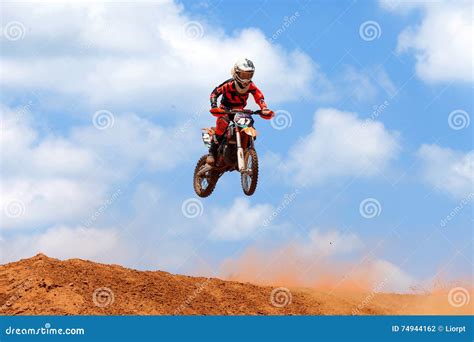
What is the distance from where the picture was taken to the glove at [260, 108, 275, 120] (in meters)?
21.0

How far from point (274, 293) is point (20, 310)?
9.94 meters

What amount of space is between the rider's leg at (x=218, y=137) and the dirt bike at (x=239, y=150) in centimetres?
14

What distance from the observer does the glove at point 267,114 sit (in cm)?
2097

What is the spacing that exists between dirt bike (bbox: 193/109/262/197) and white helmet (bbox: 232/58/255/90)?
2.99ft

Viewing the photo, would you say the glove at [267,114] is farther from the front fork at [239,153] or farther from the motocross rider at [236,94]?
the front fork at [239,153]

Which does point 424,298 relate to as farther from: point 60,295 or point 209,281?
point 60,295

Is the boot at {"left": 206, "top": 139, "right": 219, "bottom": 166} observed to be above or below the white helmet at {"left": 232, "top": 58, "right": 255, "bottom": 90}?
below

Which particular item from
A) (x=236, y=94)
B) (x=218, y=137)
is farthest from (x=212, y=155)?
(x=236, y=94)

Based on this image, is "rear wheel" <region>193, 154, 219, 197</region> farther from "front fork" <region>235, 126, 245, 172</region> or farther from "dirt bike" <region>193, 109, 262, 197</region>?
"front fork" <region>235, 126, 245, 172</region>

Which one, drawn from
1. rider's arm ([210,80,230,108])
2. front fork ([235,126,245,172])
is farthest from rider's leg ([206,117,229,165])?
front fork ([235,126,245,172])

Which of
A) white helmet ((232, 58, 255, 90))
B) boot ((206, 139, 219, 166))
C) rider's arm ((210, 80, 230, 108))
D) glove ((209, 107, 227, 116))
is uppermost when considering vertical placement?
rider's arm ((210, 80, 230, 108))

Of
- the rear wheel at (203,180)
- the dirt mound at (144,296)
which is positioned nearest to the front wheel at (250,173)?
the rear wheel at (203,180)

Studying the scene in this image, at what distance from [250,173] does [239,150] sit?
0.77 metres

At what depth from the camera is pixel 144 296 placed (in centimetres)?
2641
